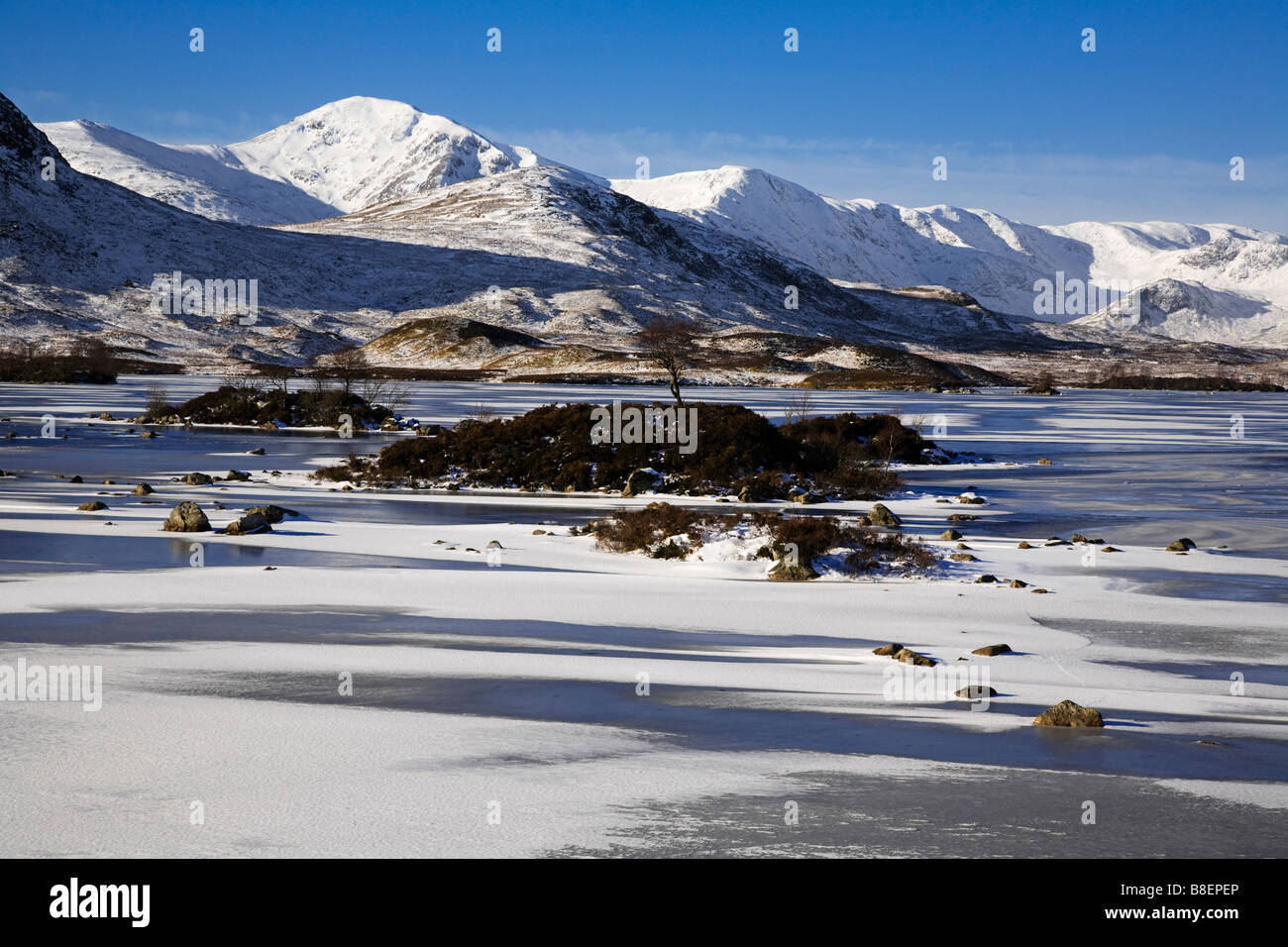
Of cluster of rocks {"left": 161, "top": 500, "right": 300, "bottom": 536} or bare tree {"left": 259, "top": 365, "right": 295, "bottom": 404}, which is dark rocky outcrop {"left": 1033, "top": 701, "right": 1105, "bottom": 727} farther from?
bare tree {"left": 259, "top": 365, "right": 295, "bottom": 404}

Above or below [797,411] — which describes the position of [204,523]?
below

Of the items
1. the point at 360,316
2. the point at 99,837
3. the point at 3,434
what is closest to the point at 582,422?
the point at 3,434

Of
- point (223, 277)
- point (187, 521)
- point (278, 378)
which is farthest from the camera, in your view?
point (223, 277)

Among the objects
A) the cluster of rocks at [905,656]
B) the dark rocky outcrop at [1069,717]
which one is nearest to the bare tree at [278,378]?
the cluster of rocks at [905,656]

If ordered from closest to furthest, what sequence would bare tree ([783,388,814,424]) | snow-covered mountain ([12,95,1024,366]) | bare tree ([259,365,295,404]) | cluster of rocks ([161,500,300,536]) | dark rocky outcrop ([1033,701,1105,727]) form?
dark rocky outcrop ([1033,701,1105,727]), cluster of rocks ([161,500,300,536]), bare tree ([783,388,814,424]), bare tree ([259,365,295,404]), snow-covered mountain ([12,95,1024,366])

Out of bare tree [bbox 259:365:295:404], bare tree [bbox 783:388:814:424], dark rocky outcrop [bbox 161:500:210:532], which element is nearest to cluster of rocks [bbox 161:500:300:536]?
dark rocky outcrop [bbox 161:500:210:532]

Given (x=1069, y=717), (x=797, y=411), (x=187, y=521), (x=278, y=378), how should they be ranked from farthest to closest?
(x=278, y=378) → (x=797, y=411) → (x=187, y=521) → (x=1069, y=717)

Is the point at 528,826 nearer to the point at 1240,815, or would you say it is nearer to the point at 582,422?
the point at 1240,815

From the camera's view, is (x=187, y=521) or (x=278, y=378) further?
(x=278, y=378)

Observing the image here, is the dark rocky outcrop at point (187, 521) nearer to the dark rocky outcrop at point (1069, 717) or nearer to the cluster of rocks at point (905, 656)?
the cluster of rocks at point (905, 656)

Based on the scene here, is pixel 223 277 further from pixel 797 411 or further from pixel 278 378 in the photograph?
pixel 797 411

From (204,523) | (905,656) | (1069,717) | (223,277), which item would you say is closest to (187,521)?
(204,523)

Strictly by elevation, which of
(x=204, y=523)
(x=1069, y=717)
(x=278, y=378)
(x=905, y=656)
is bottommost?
(x=1069, y=717)
